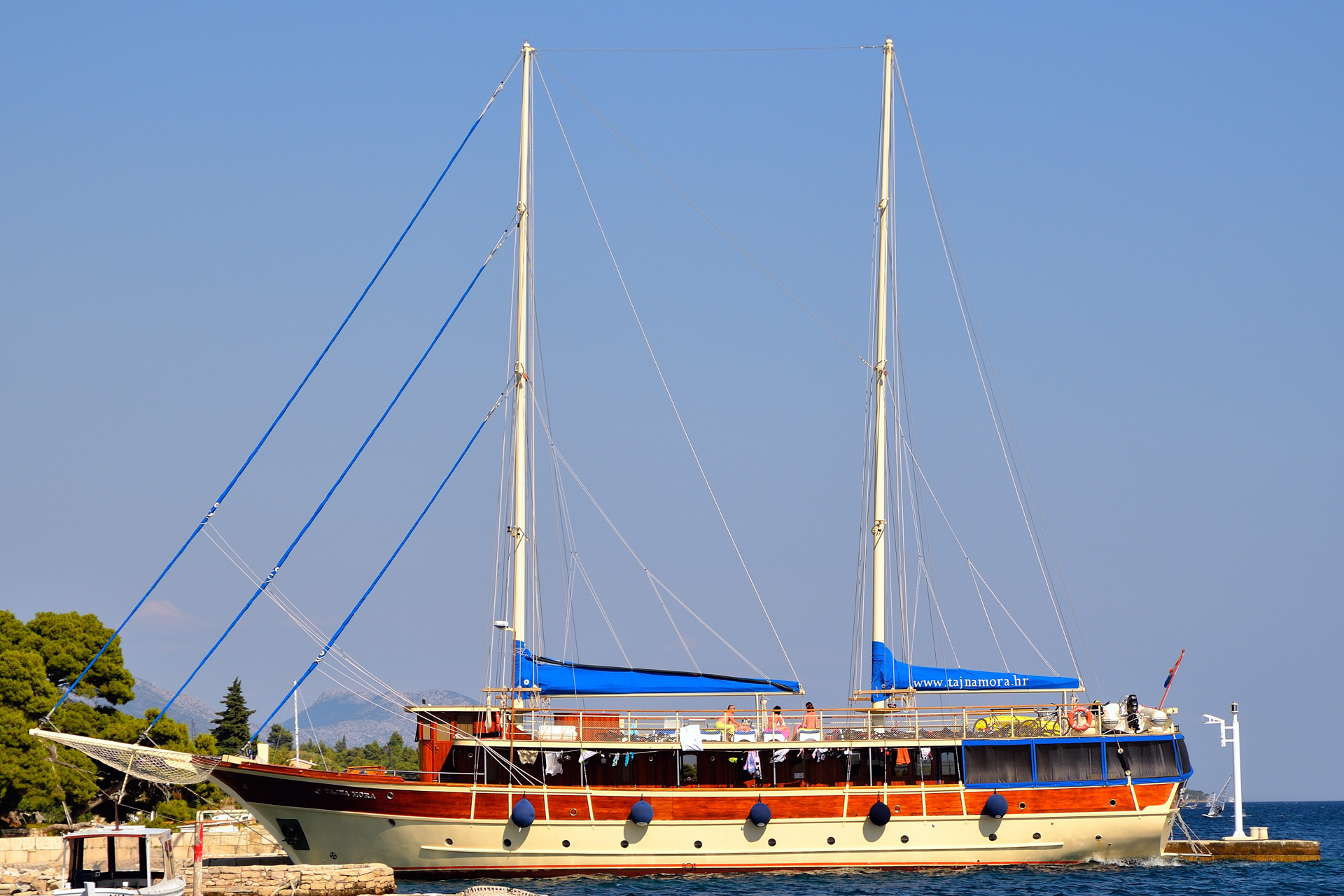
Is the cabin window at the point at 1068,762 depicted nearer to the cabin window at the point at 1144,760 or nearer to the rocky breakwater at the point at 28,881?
the cabin window at the point at 1144,760

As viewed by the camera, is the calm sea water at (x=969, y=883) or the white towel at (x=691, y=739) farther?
the white towel at (x=691, y=739)

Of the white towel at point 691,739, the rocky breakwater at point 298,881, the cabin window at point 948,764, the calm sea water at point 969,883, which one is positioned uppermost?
the white towel at point 691,739

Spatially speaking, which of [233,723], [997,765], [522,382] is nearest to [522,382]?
[522,382]

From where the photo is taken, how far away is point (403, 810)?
30.1 meters

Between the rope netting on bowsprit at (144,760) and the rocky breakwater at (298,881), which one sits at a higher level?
the rope netting on bowsprit at (144,760)

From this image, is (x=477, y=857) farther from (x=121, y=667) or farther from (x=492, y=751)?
(x=121, y=667)

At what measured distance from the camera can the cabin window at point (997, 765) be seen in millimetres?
31906

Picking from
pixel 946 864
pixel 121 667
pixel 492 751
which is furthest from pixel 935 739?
pixel 121 667

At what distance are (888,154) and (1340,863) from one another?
2364 centimetres

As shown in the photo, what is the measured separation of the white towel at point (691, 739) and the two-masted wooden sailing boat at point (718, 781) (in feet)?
0.12

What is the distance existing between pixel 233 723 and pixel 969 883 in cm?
3888

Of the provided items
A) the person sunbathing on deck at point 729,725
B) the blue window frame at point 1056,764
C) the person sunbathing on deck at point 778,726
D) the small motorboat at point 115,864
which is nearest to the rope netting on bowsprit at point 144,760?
the small motorboat at point 115,864

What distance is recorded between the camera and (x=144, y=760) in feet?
97.2

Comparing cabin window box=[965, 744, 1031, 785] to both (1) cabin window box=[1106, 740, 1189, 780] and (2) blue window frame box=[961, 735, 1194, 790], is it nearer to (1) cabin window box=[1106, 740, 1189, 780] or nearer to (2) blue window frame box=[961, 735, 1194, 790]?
(2) blue window frame box=[961, 735, 1194, 790]
